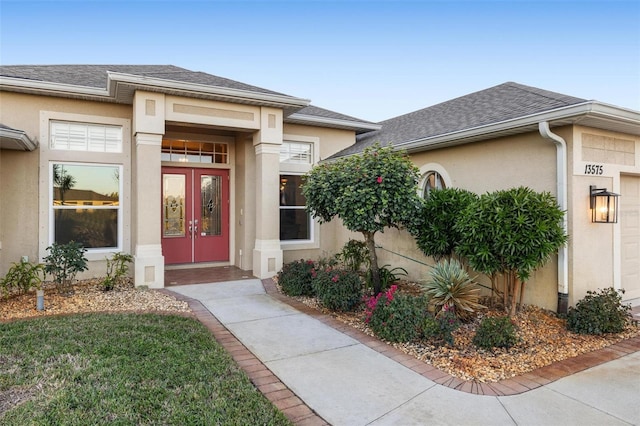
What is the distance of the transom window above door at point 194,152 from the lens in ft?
30.7

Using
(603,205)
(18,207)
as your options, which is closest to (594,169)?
(603,205)

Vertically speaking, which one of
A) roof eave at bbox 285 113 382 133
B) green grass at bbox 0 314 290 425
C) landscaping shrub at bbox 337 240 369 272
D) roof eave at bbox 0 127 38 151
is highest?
roof eave at bbox 285 113 382 133

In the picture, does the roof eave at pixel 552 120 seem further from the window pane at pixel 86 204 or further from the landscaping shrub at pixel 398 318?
the window pane at pixel 86 204

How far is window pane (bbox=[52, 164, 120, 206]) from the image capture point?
7.87 meters

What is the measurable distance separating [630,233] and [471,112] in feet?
11.5

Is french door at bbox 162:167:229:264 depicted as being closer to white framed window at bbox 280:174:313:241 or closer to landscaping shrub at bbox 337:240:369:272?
white framed window at bbox 280:174:313:241

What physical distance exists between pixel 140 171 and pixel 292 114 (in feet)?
12.8

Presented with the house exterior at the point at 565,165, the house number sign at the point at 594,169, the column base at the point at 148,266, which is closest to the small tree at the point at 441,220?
the house exterior at the point at 565,165

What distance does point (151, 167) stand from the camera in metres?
7.39

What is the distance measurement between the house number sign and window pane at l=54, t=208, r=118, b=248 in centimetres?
903

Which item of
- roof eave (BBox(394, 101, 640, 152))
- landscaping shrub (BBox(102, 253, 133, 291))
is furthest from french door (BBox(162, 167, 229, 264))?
roof eave (BBox(394, 101, 640, 152))

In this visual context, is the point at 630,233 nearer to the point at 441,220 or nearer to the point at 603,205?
the point at 603,205

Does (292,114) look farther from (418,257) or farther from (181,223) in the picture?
(418,257)

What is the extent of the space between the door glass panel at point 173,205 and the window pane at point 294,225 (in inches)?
100
